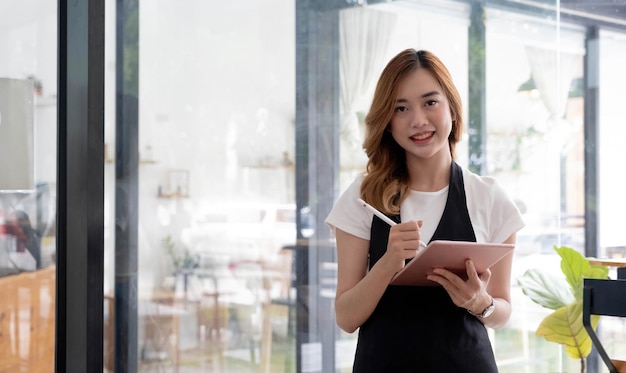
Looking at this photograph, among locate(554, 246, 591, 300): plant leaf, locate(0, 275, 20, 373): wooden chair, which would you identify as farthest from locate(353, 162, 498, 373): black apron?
locate(0, 275, 20, 373): wooden chair

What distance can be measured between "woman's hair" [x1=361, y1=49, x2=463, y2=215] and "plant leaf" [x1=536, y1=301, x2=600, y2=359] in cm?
170

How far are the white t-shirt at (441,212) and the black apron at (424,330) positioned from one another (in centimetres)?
3

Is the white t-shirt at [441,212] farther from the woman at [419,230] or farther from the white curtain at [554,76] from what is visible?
the white curtain at [554,76]

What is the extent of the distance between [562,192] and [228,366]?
6.57 ft

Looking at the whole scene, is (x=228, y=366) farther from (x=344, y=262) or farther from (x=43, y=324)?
(x=344, y=262)

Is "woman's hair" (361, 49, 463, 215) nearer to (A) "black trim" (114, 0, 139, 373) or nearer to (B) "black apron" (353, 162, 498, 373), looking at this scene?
(B) "black apron" (353, 162, 498, 373)

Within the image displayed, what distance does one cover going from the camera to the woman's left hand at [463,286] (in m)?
1.87

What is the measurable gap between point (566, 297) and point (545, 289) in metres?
0.10

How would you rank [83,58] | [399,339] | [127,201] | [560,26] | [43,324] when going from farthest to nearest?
[560,26]
[127,201]
[43,324]
[83,58]
[399,339]

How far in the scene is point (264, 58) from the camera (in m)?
4.24

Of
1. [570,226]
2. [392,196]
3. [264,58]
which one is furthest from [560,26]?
[392,196]

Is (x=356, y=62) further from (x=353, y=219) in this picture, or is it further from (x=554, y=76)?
(x=353, y=219)

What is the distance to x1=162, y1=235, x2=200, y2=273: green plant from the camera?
162 inches

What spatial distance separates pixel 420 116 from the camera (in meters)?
1.98
